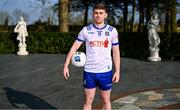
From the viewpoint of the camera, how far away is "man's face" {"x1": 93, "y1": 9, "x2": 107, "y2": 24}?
5312 mm

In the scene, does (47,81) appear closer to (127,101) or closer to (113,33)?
(127,101)

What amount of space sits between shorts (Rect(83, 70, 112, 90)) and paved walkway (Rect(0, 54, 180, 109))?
212cm

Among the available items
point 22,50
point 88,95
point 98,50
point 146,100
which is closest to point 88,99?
point 88,95

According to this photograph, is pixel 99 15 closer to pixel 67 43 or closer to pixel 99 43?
pixel 99 43

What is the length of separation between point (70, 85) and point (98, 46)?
4.91 meters

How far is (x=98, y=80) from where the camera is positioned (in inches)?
216

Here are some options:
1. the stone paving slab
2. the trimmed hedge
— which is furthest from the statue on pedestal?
the stone paving slab

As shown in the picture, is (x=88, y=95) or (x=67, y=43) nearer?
(x=88, y=95)

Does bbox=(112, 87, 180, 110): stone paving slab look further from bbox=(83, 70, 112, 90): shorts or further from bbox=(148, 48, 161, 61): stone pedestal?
bbox=(148, 48, 161, 61): stone pedestal

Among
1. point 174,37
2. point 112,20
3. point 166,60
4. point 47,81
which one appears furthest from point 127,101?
point 112,20

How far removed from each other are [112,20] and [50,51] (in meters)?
9.58

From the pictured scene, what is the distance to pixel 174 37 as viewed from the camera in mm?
16188

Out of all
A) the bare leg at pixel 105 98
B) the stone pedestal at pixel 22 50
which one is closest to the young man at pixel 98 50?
the bare leg at pixel 105 98

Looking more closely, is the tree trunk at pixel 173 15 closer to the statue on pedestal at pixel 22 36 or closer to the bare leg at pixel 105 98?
the statue on pedestal at pixel 22 36
